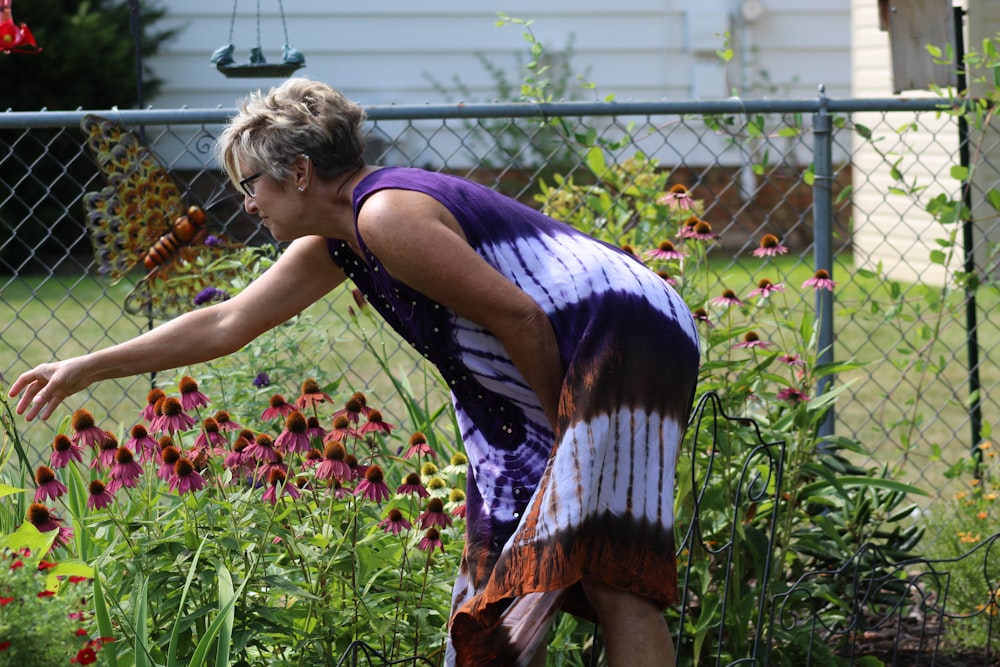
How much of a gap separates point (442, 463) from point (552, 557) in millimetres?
1057

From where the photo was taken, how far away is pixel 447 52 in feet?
36.1

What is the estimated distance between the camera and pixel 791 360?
2.84 metres

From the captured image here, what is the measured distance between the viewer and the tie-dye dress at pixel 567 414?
1.97 meters

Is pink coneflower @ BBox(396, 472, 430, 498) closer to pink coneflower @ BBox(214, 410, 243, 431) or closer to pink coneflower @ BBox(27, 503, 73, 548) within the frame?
pink coneflower @ BBox(214, 410, 243, 431)

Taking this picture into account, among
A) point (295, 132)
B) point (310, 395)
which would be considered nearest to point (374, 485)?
point (310, 395)

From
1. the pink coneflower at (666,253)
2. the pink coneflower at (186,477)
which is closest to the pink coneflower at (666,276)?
the pink coneflower at (666,253)

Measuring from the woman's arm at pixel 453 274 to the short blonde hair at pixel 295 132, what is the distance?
14 centimetres

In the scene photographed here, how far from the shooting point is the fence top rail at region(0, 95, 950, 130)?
319cm

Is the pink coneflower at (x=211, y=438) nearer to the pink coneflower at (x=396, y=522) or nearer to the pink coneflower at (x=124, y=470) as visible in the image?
the pink coneflower at (x=124, y=470)

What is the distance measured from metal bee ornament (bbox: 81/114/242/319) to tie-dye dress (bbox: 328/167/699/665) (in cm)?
156

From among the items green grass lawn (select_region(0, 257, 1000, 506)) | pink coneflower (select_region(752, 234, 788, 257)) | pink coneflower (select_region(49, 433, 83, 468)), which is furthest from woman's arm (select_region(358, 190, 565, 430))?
pink coneflower (select_region(752, 234, 788, 257))

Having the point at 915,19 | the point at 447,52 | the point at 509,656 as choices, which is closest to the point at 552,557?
the point at 509,656

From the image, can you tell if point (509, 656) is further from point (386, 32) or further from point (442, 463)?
point (386, 32)

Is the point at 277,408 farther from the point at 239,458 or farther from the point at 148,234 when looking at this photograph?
the point at 148,234
